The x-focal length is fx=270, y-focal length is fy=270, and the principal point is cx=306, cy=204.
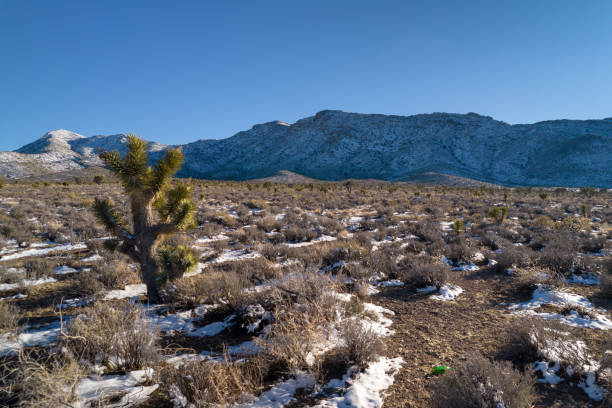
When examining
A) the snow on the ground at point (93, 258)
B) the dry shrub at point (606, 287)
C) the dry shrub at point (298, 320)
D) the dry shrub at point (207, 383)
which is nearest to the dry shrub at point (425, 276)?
the dry shrub at point (298, 320)

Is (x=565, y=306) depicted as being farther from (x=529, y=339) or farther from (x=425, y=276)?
(x=425, y=276)

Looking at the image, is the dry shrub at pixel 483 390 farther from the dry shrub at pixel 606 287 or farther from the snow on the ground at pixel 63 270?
the snow on the ground at pixel 63 270

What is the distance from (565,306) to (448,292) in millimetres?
1983

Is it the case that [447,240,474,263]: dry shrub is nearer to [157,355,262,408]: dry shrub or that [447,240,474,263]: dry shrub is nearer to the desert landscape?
the desert landscape

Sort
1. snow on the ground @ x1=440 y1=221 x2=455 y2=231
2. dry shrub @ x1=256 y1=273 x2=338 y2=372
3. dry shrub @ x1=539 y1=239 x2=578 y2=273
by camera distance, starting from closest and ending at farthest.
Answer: dry shrub @ x1=256 y1=273 x2=338 y2=372, dry shrub @ x1=539 y1=239 x2=578 y2=273, snow on the ground @ x1=440 y1=221 x2=455 y2=231

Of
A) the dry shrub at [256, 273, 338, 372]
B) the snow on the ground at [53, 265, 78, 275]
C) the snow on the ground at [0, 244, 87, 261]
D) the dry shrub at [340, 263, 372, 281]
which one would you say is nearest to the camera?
the dry shrub at [256, 273, 338, 372]

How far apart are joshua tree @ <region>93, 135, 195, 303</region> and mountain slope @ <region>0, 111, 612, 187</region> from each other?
86.3 metres

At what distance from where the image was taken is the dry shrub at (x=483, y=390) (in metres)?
2.54

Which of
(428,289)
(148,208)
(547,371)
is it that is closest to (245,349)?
(148,208)

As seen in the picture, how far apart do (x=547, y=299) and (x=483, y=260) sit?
3.14m

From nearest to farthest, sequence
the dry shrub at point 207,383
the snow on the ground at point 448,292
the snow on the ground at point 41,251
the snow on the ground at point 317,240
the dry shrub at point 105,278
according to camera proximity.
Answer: the dry shrub at point 207,383
the snow on the ground at point 448,292
the dry shrub at point 105,278
the snow on the ground at point 41,251
the snow on the ground at point 317,240

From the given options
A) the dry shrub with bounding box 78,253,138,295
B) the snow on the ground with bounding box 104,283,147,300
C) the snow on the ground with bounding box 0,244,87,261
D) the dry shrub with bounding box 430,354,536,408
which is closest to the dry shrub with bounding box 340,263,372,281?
the dry shrub with bounding box 430,354,536,408

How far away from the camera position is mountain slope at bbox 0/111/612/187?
82375 millimetres

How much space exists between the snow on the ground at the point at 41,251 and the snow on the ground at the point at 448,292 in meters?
12.1
